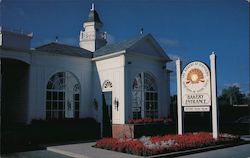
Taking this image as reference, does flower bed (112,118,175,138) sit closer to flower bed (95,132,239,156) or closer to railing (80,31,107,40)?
flower bed (95,132,239,156)

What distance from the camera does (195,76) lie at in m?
15.7

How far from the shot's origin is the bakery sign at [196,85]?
15.2 metres

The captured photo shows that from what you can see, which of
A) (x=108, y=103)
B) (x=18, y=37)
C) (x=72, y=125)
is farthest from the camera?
(x=108, y=103)

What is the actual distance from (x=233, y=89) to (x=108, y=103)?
84.4m

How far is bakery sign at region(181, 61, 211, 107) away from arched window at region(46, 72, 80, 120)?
7.15 meters

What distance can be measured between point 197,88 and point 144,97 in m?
5.33

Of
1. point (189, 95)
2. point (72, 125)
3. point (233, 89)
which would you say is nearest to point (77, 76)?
point (72, 125)

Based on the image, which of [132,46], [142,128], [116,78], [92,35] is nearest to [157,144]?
[142,128]

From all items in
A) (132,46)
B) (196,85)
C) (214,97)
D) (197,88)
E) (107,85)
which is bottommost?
(214,97)

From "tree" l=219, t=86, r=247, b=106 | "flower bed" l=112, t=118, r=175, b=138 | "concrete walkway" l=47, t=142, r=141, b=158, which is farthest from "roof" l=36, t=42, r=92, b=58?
"tree" l=219, t=86, r=247, b=106

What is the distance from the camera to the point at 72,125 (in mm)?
18422

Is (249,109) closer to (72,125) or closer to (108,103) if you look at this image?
(108,103)

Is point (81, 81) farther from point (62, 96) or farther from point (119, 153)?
point (119, 153)

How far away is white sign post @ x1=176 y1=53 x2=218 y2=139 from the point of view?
15.0m
